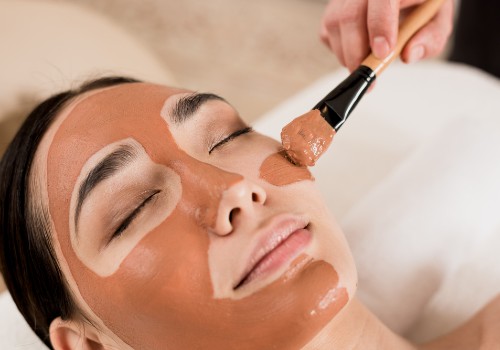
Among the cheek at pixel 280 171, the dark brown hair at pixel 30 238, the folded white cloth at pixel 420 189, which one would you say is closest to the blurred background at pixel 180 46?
the dark brown hair at pixel 30 238

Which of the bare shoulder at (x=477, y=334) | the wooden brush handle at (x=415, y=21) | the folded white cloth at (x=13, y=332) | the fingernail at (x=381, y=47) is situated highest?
the wooden brush handle at (x=415, y=21)

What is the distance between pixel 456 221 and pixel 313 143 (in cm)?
58

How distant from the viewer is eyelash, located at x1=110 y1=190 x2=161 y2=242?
0.84m

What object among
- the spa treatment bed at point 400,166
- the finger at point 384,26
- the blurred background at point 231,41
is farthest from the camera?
the blurred background at point 231,41

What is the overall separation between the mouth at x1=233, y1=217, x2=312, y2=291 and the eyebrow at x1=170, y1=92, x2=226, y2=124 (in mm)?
243

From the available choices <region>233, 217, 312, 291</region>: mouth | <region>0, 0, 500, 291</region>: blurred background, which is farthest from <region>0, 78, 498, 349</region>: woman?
<region>0, 0, 500, 291</region>: blurred background

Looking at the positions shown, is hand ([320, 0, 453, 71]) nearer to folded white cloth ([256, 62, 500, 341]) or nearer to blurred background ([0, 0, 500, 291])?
folded white cloth ([256, 62, 500, 341])

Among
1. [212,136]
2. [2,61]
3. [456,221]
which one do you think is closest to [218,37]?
[2,61]

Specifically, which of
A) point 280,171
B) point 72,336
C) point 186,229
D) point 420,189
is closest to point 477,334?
point 420,189

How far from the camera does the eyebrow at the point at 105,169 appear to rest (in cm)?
85

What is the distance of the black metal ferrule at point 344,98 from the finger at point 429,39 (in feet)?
0.41

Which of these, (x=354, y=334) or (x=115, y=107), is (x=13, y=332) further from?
(x=354, y=334)

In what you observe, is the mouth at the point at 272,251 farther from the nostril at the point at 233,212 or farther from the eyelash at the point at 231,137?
the eyelash at the point at 231,137

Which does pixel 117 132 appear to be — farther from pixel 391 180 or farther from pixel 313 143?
pixel 391 180
